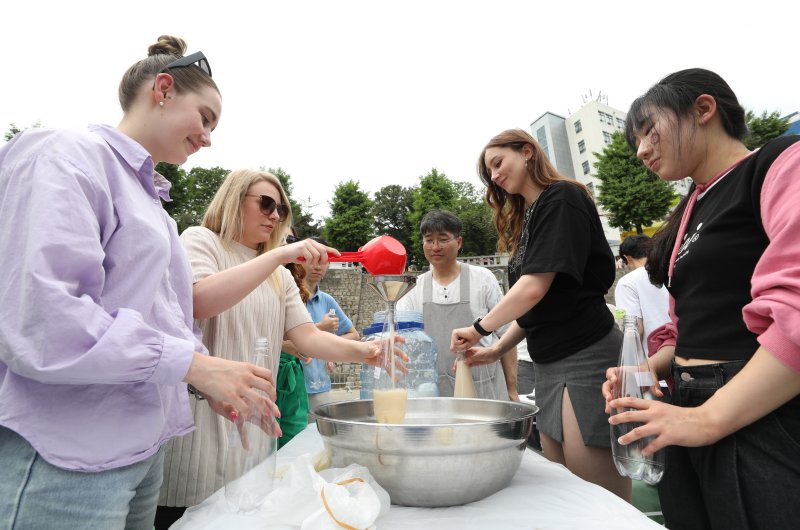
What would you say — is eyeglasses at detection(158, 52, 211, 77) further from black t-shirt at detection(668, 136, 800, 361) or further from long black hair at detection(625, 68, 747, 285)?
black t-shirt at detection(668, 136, 800, 361)

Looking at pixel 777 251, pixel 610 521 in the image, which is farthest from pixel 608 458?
pixel 777 251

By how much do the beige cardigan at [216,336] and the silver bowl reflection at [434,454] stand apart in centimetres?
63

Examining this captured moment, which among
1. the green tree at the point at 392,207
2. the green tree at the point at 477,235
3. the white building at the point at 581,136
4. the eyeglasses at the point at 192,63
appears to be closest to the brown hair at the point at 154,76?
the eyeglasses at the point at 192,63

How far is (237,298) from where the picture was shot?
1.54 meters

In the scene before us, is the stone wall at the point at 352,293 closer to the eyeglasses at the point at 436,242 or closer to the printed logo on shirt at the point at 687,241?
the eyeglasses at the point at 436,242

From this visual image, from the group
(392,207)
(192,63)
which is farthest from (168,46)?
(392,207)

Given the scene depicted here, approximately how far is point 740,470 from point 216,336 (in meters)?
1.65

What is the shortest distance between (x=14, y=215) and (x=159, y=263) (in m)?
0.29

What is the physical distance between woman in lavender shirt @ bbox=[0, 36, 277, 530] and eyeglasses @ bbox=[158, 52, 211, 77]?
296 millimetres

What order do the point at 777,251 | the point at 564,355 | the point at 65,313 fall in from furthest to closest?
the point at 564,355 < the point at 777,251 < the point at 65,313

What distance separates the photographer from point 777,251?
0.95 m

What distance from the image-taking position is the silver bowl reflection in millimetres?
981

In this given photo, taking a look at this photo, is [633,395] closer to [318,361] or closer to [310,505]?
[310,505]

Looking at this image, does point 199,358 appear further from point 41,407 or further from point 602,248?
point 602,248
